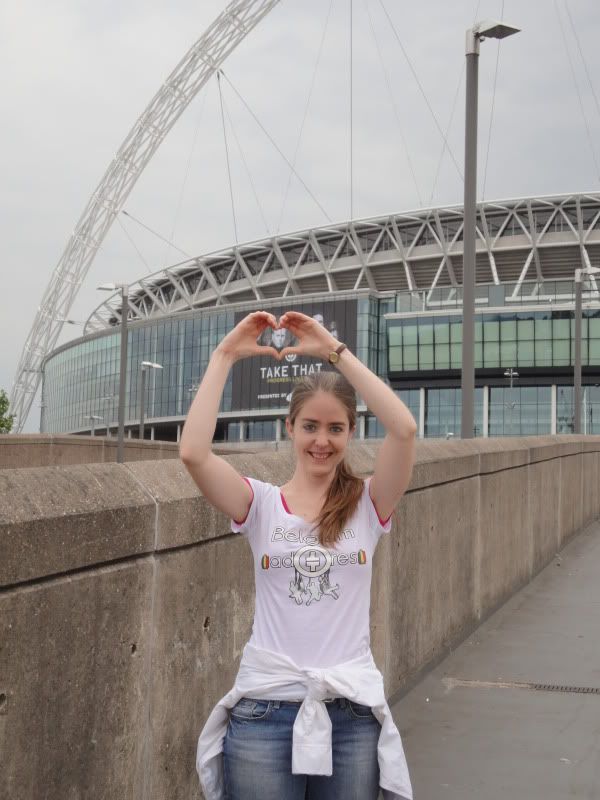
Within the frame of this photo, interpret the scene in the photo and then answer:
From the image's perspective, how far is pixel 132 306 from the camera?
11856 centimetres

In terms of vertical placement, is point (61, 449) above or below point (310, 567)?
above

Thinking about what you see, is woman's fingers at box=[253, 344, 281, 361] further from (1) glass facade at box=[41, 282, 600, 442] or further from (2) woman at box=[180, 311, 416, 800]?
(1) glass facade at box=[41, 282, 600, 442]

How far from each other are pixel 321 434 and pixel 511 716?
3.54m

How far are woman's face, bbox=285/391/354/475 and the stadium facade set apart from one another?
7857cm

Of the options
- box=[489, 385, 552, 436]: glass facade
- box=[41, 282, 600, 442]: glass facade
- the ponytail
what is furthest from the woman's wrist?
box=[489, 385, 552, 436]: glass facade

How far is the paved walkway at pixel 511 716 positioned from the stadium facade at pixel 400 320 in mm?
73534

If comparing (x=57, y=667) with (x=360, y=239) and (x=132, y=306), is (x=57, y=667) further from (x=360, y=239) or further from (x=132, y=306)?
(x=132, y=306)

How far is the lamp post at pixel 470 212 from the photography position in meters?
13.4

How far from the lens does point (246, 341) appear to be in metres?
2.80

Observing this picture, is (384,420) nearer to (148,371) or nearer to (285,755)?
(285,755)

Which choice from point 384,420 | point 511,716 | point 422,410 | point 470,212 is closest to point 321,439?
point 384,420

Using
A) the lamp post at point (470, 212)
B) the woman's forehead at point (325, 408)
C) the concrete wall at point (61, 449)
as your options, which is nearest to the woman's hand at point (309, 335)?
the woman's forehead at point (325, 408)

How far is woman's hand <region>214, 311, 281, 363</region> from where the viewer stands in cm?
276

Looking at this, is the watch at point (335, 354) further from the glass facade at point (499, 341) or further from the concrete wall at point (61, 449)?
the glass facade at point (499, 341)
